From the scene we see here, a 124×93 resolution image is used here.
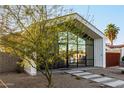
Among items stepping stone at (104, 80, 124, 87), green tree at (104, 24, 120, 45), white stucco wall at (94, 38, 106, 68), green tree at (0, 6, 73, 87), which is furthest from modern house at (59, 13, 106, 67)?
green tree at (104, 24, 120, 45)

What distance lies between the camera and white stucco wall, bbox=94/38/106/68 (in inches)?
874

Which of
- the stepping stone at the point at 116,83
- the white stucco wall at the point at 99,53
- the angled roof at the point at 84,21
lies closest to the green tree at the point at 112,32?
the white stucco wall at the point at 99,53

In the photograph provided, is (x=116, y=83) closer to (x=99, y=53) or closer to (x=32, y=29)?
(x=32, y=29)

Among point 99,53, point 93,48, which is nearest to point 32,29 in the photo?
point 99,53

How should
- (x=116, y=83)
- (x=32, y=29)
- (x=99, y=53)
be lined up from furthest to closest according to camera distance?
1. (x=99, y=53)
2. (x=116, y=83)
3. (x=32, y=29)

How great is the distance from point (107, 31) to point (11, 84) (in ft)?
129

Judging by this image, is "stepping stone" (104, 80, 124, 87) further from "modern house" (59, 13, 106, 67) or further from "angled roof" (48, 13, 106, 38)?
"modern house" (59, 13, 106, 67)

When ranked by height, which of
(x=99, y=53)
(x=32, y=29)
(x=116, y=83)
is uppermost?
(x=32, y=29)

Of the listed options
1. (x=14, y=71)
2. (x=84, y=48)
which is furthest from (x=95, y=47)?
(x=14, y=71)

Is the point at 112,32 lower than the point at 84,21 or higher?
higher

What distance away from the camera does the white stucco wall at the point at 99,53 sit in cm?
2219

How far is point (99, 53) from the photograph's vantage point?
22.5 metres

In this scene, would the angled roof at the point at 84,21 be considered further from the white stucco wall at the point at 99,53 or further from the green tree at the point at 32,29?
the white stucco wall at the point at 99,53

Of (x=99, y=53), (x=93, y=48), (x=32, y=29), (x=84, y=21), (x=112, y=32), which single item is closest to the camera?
(x=32, y=29)
